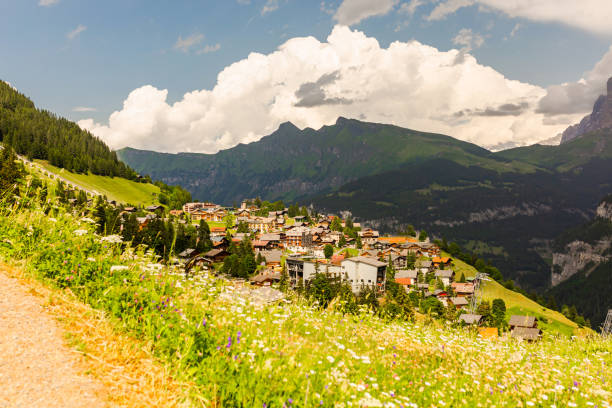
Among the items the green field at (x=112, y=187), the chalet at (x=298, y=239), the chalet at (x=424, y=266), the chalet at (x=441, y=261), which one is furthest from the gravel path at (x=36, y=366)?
the green field at (x=112, y=187)

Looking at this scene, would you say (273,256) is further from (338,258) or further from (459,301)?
(459,301)

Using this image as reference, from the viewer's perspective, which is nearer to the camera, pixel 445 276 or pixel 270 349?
pixel 270 349

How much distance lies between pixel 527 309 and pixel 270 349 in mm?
115851

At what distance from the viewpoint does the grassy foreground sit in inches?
193

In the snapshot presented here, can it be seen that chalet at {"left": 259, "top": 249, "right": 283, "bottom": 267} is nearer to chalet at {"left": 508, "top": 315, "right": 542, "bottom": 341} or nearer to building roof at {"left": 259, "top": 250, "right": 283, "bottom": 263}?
building roof at {"left": 259, "top": 250, "right": 283, "bottom": 263}

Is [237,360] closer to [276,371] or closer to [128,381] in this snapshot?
[276,371]

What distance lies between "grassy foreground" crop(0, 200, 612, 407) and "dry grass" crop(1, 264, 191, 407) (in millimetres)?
170

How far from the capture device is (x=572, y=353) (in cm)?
1028

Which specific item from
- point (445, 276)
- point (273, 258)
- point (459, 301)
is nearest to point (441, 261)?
point (445, 276)

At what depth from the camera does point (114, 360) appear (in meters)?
5.12

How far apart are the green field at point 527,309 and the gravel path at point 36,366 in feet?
340

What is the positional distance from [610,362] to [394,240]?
17081 centimetres

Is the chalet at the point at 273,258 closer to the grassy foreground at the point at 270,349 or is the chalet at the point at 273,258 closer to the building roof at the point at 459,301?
the building roof at the point at 459,301

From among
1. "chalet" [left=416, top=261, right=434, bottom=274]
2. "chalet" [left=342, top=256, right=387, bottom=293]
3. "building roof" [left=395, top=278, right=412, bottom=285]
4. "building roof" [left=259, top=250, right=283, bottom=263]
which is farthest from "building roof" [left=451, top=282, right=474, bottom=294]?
"building roof" [left=259, top=250, right=283, bottom=263]
